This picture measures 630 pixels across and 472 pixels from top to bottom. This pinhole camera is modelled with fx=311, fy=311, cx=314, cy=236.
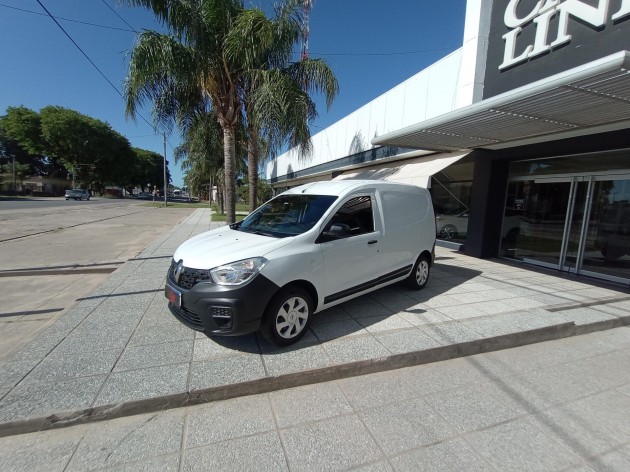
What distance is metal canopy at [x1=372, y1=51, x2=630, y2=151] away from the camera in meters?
3.94

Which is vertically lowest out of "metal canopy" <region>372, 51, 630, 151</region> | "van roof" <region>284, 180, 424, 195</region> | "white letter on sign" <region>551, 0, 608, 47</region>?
"van roof" <region>284, 180, 424, 195</region>

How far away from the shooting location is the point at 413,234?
16.4ft

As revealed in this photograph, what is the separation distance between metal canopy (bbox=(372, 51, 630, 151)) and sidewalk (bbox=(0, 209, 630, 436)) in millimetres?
3132

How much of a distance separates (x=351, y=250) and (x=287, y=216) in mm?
950

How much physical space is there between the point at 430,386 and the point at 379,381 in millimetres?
473

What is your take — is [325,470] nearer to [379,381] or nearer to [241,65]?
[379,381]

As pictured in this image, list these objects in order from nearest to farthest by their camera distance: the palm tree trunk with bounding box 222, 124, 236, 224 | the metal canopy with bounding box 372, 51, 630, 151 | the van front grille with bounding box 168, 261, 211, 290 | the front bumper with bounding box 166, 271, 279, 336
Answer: the front bumper with bounding box 166, 271, 279, 336 < the van front grille with bounding box 168, 261, 211, 290 < the metal canopy with bounding box 372, 51, 630, 151 < the palm tree trunk with bounding box 222, 124, 236, 224

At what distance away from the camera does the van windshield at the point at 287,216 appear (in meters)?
3.68

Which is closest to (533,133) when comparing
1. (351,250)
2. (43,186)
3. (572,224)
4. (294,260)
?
(572,224)

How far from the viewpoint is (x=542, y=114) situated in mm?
5441

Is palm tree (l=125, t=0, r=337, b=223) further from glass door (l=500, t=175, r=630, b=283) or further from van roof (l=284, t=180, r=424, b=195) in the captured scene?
glass door (l=500, t=175, r=630, b=283)

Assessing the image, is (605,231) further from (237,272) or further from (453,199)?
(237,272)

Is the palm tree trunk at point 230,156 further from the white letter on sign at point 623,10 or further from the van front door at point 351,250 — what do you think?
the white letter on sign at point 623,10

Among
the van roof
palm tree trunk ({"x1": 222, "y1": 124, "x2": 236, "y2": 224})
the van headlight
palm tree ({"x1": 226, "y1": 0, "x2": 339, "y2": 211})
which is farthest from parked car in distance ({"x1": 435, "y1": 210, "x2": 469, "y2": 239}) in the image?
the van headlight
